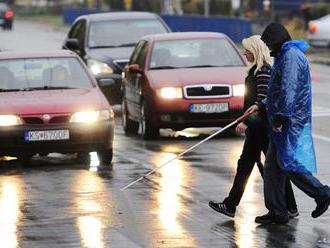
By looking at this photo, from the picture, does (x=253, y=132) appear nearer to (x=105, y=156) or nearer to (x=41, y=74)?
(x=105, y=156)

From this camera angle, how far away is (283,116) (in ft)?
32.6

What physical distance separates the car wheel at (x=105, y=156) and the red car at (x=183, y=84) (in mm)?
2969

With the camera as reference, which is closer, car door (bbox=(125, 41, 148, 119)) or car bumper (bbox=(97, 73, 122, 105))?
car door (bbox=(125, 41, 148, 119))

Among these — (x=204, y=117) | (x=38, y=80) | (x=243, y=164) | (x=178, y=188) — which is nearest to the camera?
(x=243, y=164)

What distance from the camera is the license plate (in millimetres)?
14542

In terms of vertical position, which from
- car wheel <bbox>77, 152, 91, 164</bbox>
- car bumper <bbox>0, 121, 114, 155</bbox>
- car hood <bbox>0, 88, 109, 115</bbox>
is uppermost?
car hood <bbox>0, 88, 109, 115</bbox>

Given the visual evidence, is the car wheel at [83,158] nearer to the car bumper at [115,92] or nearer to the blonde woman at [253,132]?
the blonde woman at [253,132]

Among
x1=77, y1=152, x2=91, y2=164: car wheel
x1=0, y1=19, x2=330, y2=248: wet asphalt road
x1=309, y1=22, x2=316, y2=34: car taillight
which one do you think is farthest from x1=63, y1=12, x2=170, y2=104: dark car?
x1=309, y1=22, x2=316, y2=34: car taillight

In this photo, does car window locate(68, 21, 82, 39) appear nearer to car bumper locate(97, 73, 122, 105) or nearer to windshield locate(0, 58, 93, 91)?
car bumper locate(97, 73, 122, 105)

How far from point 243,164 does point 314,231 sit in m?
0.99

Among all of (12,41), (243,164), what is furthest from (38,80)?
(12,41)

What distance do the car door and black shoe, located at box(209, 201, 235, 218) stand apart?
26.1ft

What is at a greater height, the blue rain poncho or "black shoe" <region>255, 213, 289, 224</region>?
the blue rain poncho

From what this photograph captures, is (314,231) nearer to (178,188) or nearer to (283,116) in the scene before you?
(283,116)
